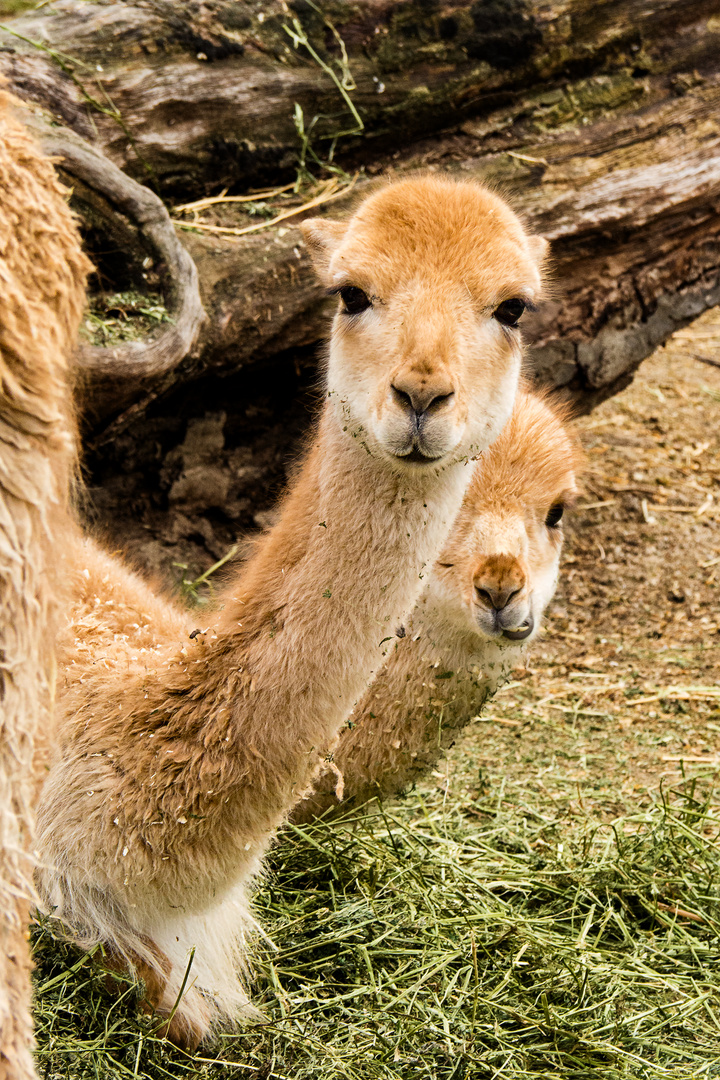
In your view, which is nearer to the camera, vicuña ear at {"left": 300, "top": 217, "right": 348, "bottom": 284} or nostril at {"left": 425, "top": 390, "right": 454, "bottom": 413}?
nostril at {"left": 425, "top": 390, "right": 454, "bottom": 413}

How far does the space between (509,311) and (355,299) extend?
1.52ft

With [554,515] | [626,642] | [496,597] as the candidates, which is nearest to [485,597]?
[496,597]

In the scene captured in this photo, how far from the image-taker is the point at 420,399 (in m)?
2.63

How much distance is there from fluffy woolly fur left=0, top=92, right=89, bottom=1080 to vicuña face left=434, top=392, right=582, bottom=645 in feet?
6.88

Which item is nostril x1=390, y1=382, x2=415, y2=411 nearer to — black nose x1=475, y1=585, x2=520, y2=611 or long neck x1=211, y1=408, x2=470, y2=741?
long neck x1=211, y1=408, x2=470, y2=741

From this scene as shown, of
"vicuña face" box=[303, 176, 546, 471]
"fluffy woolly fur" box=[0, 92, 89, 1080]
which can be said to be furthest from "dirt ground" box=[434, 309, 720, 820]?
"fluffy woolly fur" box=[0, 92, 89, 1080]

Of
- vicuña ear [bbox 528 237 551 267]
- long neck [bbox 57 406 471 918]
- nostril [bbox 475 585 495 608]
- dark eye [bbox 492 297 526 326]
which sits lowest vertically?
nostril [bbox 475 585 495 608]

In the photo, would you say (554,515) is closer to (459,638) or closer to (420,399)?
(459,638)

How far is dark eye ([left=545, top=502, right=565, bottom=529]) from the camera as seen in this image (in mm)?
4074

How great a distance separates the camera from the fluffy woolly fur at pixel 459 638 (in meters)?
3.74

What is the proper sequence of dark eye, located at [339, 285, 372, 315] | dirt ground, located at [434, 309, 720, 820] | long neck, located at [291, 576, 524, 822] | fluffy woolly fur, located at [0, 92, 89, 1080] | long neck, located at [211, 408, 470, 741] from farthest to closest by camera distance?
dirt ground, located at [434, 309, 720, 820] < long neck, located at [291, 576, 524, 822] < dark eye, located at [339, 285, 372, 315] < long neck, located at [211, 408, 470, 741] < fluffy woolly fur, located at [0, 92, 89, 1080]

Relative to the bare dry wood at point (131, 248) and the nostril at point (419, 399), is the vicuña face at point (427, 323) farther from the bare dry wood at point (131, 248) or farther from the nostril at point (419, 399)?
the bare dry wood at point (131, 248)

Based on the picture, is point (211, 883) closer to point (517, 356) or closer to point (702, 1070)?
point (702, 1070)

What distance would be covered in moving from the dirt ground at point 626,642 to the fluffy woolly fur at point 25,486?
2794 millimetres
